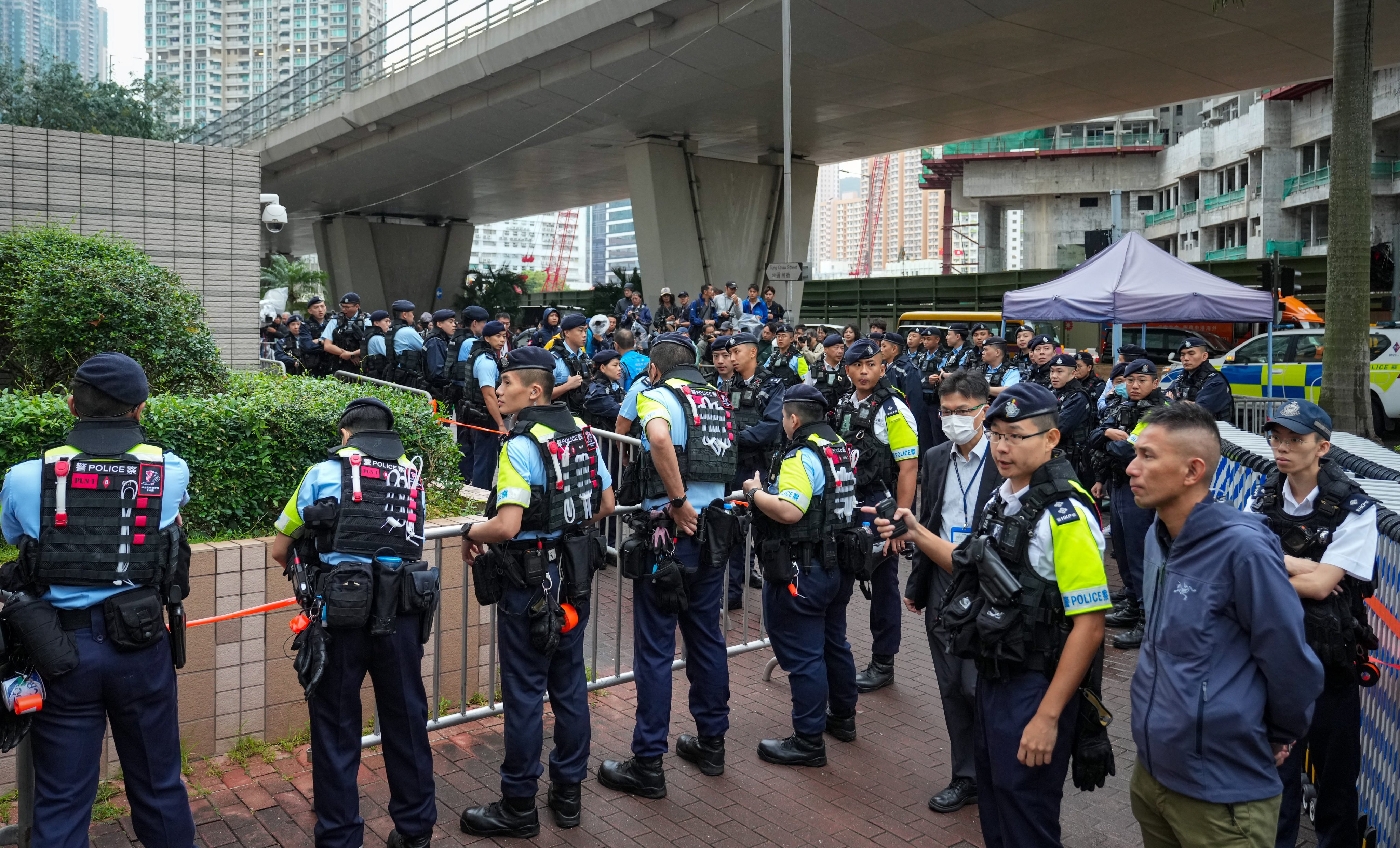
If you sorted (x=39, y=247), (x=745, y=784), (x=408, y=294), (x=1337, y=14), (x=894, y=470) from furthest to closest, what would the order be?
(x=408, y=294)
(x=1337, y=14)
(x=39, y=247)
(x=894, y=470)
(x=745, y=784)

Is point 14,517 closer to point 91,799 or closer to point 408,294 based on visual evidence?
Result: point 91,799

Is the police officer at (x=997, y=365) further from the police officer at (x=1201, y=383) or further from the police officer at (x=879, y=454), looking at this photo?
the police officer at (x=879, y=454)

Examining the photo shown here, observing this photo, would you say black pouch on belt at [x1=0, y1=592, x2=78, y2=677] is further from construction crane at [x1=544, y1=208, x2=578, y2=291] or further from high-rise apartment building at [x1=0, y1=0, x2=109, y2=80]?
construction crane at [x1=544, y1=208, x2=578, y2=291]

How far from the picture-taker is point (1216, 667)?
290 cm

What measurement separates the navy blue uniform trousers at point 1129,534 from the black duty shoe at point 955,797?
295 cm

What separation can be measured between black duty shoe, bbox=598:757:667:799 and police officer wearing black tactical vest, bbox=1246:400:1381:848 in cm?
257

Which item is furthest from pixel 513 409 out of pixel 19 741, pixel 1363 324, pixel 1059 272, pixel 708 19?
pixel 1059 272

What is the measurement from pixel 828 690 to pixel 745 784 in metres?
0.72

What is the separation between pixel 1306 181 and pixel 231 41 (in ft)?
466

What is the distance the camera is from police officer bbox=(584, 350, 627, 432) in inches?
383

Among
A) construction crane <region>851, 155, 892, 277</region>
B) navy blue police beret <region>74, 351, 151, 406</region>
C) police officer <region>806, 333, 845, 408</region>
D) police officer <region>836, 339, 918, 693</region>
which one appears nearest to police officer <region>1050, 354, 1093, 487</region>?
police officer <region>806, 333, 845, 408</region>

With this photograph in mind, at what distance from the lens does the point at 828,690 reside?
5.48 m

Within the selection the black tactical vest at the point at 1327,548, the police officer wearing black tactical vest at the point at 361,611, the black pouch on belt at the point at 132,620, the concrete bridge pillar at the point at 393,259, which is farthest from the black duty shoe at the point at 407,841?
the concrete bridge pillar at the point at 393,259

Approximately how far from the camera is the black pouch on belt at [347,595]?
3.85m
